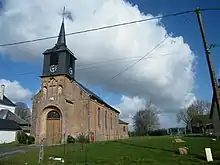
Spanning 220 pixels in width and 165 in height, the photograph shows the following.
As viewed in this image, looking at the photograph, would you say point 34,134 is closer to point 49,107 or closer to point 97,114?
point 49,107

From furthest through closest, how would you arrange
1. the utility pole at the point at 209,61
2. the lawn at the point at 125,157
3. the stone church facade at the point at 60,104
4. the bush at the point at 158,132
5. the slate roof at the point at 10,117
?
the bush at the point at 158,132 → the slate roof at the point at 10,117 → the stone church facade at the point at 60,104 → the lawn at the point at 125,157 → the utility pole at the point at 209,61

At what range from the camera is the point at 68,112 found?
122 feet

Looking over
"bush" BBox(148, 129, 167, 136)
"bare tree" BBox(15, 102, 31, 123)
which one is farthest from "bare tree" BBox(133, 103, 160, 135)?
"bare tree" BBox(15, 102, 31, 123)

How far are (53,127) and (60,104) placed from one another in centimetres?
378

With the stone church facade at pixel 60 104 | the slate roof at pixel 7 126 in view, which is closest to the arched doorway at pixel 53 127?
the stone church facade at pixel 60 104

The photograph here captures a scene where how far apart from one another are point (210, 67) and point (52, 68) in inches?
1236

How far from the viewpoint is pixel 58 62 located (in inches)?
1575

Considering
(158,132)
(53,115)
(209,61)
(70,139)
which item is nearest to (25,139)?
(53,115)

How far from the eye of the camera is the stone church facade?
1462 inches

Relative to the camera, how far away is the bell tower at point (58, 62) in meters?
39.6

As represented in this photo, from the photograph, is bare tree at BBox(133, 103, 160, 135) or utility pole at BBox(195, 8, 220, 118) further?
bare tree at BBox(133, 103, 160, 135)

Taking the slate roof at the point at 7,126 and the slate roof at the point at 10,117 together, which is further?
the slate roof at the point at 10,117

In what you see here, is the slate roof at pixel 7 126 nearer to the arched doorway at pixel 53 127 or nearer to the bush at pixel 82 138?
the arched doorway at pixel 53 127

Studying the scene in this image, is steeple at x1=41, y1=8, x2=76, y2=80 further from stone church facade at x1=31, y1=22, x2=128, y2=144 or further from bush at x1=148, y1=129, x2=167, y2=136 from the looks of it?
bush at x1=148, y1=129, x2=167, y2=136
